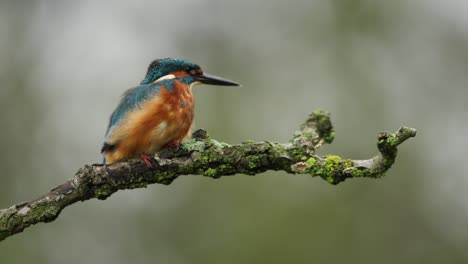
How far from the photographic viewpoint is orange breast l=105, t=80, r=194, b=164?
4.08 metres

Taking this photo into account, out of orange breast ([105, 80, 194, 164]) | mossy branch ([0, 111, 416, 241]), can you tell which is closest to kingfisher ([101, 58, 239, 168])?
orange breast ([105, 80, 194, 164])

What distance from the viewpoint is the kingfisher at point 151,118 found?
4090mm

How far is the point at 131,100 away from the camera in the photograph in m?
4.37

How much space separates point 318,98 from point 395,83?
986 millimetres

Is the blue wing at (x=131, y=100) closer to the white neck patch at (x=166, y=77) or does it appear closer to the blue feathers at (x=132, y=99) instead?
the blue feathers at (x=132, y=99)

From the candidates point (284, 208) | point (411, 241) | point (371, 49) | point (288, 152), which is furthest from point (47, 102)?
point (288, 152)

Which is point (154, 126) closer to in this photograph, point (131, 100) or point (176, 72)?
point (131, 100)

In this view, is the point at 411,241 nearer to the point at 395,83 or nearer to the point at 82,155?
the point at 395,83

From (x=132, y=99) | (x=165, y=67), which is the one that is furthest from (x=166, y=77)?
(x=132, y=99)

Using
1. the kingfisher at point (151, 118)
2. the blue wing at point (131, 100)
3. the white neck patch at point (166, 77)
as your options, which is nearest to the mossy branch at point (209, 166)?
the kingfisher at point (151, 118)

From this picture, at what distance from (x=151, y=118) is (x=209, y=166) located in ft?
2.77

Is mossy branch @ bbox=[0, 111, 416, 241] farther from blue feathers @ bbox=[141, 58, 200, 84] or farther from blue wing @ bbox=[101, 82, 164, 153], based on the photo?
blue feathers @ bbox=[141, 58, 200, 84]

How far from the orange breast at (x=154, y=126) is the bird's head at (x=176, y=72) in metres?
0.25

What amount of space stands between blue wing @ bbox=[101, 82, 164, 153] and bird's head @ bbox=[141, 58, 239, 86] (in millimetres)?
185
